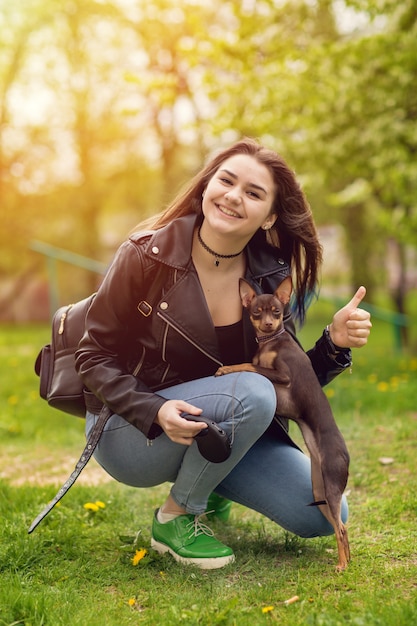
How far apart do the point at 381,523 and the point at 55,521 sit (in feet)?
5.16

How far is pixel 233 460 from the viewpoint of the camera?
306cm

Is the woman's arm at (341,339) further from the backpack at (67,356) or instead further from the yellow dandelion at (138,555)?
the yellow dandelion at (138,555)

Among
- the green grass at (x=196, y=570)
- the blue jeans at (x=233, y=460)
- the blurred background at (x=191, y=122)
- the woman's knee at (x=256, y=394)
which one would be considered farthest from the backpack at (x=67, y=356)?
the blurred background at (x=191, y=122)

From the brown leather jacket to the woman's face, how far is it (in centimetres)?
17

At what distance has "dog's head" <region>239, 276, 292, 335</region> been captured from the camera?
3203 mm

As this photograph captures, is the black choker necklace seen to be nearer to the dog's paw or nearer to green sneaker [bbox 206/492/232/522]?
the dog's paw

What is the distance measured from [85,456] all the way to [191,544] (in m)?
0.62

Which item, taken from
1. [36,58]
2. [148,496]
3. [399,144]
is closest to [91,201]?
[36,58]

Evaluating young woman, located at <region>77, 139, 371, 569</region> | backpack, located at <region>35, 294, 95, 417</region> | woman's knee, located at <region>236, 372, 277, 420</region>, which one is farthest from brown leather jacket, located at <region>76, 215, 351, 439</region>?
woman's knee, located at <region>236, 372, 277, 420</region>

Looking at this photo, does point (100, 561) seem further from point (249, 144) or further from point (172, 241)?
point (249, 144)

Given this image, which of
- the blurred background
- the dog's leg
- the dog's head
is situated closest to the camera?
the dog's leg

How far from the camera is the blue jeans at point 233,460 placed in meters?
2.99

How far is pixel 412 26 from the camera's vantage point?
779cm

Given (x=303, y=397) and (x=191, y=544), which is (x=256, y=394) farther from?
(x=191, y=544)
